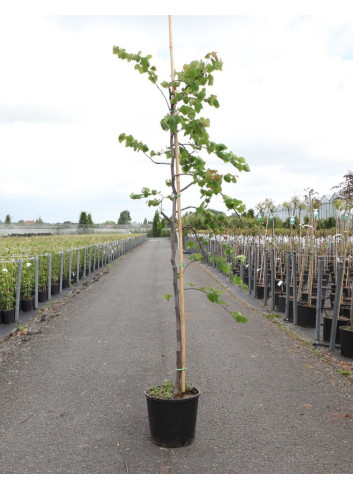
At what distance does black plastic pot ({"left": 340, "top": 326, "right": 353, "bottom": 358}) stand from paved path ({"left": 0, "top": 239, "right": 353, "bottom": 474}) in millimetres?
456

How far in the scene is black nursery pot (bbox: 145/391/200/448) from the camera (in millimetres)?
3854

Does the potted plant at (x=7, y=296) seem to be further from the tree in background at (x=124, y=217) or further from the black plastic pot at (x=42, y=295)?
the tree in background at (x=124, y=217)

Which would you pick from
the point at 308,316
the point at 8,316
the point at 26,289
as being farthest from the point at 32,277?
the point at 308,316

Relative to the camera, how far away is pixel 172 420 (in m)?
3.85

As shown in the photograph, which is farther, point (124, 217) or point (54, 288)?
point (124, 217)

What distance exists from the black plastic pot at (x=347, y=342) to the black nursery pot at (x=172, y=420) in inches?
137

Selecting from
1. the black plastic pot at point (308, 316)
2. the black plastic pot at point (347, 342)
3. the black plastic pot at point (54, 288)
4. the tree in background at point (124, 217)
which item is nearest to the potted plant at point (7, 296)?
the black plastic pot at point (54, 288)

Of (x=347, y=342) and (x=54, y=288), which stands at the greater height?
(x=347, y=342)

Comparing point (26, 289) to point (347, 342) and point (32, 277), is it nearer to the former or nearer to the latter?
point (32, 277)

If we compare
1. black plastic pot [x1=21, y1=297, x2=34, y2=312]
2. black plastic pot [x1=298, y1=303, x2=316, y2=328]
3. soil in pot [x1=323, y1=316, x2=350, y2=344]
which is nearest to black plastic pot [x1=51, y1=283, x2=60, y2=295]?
black plastic pot [x1=21, y1=297, x2=34, y2=312]

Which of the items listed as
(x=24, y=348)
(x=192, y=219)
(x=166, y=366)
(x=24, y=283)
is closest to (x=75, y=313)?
(x=24, y=283)

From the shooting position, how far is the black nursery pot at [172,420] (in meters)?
3.85

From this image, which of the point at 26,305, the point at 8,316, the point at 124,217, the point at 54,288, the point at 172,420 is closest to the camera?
the point at 172,420

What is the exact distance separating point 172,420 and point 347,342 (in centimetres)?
367
